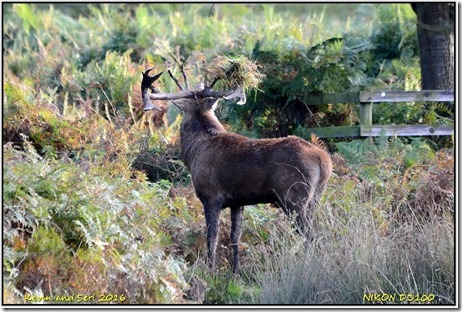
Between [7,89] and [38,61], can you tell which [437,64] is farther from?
[38,61]

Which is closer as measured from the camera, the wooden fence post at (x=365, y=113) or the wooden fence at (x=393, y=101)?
the wooden fence at (x=393, y=101)

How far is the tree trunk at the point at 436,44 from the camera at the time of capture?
14383 mm

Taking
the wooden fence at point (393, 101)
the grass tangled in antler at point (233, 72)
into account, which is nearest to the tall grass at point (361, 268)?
the grass tangled in antler at point (233, 72)

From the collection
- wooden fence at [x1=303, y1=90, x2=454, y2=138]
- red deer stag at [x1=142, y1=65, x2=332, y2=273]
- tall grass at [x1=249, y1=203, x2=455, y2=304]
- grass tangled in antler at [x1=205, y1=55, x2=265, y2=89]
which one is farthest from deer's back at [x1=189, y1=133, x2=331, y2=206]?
wooden fence at [x1=303, y1=90, x2=454, y2=138]

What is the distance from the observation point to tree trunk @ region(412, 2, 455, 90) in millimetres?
14383

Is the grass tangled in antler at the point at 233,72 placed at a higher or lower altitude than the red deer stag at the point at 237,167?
higher

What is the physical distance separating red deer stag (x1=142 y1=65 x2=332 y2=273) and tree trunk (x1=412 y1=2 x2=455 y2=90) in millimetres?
4693

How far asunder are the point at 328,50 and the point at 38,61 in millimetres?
7278

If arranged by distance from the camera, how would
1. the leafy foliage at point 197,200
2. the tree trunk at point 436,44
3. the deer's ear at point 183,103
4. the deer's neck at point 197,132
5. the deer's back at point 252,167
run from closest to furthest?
the leafy foliage at point 197,200 < the deer's back at point 252,167 < the deer's neck at point 197,132 < the deer's ear at point 183,103 < the tree trunk at point 436,44

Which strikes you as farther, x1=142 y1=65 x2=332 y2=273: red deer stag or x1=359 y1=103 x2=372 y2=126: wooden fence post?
x1=359 y1=103 x2=372 y2=126: wooden fence post

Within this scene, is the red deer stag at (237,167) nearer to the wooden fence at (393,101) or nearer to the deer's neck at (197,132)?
the deer's neck at (197,132)

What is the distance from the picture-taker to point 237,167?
403 inches

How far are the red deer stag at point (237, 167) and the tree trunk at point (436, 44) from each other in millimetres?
4693

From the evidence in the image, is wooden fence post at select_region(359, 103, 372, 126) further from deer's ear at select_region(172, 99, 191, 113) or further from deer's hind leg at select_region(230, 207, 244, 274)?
deer's hind leg at select_region(230, 207, 244, 274)
